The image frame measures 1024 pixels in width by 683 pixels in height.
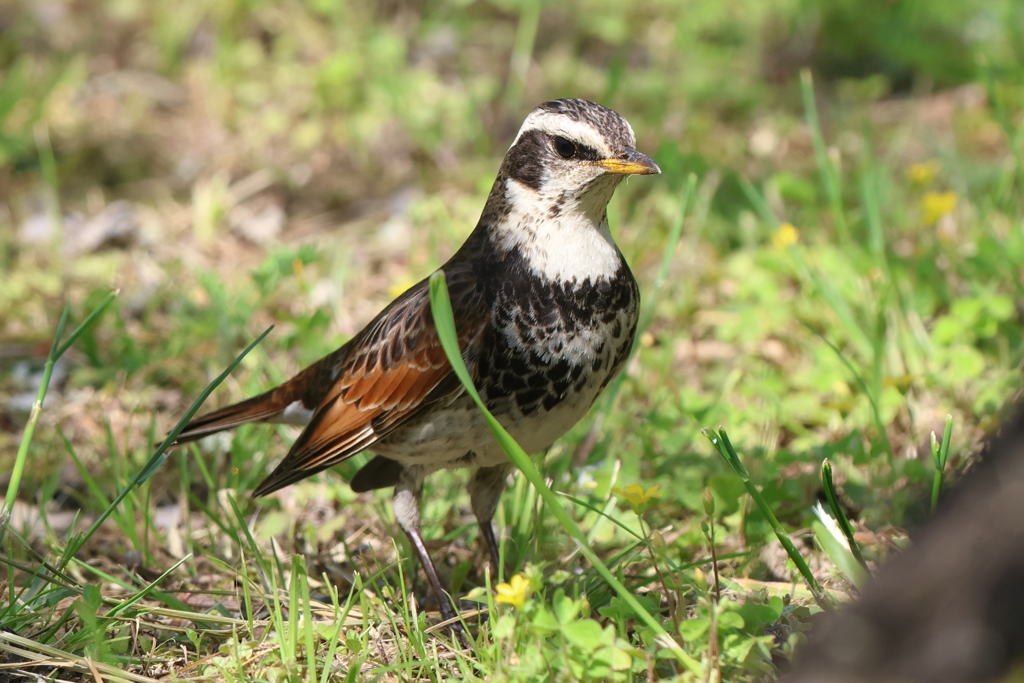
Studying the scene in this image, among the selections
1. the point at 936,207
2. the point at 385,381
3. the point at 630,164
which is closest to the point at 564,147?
the point at 630,164

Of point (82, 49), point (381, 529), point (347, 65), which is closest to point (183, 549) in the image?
point (381, 529)

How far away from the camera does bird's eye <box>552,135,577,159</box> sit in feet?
10.2

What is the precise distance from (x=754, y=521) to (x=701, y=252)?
97.0 inches

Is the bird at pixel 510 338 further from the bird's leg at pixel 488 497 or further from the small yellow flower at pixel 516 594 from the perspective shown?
the small yellow flower at pixel 516 594

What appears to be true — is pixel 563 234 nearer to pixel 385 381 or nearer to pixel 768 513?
pixel 385 381

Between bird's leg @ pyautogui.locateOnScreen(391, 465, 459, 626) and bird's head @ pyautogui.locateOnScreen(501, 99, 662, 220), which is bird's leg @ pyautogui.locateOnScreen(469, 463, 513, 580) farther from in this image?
bird's head @ pyautogui.locateOnScreen(501, 99, 662, 220)

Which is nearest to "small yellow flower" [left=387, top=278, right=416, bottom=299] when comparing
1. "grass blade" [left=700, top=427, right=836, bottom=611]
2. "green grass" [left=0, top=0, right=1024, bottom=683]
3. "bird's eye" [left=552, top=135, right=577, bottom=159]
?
"green grass" [left=0, top=0, right=1024, bottom=683]

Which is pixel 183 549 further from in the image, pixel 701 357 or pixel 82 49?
pixel 82 49

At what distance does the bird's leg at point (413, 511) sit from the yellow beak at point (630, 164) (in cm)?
122

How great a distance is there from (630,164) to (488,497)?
1.27m

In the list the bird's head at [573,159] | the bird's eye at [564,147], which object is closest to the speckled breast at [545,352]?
the bird's head at [573,159]

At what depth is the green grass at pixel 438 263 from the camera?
281cm

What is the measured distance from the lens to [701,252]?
220 inches

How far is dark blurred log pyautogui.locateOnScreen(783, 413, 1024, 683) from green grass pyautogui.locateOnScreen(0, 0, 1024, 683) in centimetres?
66
